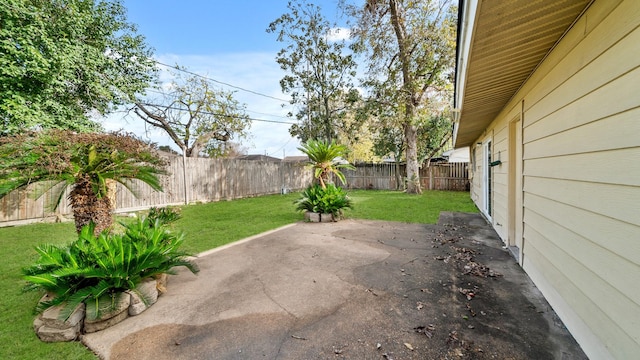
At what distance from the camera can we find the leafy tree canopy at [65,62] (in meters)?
5.73

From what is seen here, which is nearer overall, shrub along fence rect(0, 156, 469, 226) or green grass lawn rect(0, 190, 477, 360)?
green grass lawn rect(0, 190, 477, 360)

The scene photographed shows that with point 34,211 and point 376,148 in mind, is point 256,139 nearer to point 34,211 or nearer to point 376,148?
point 376,148

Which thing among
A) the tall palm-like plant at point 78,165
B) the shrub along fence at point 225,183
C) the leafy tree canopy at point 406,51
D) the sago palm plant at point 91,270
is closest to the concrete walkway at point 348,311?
the sago palm plant at point 91,270

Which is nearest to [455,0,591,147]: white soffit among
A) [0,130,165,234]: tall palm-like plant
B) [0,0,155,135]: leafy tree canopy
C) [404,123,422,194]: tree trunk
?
[0,130,165,234]: tall palm-like plant

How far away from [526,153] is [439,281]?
6.15 ft

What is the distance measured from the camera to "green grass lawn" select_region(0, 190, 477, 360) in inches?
74.7

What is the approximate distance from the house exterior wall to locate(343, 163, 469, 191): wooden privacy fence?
12275mm

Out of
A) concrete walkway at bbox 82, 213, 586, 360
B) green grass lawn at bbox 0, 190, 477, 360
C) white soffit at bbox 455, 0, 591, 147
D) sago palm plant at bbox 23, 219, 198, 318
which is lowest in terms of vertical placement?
concrete walkway at bbox 82, 213, 586, 360

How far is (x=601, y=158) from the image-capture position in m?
1.55

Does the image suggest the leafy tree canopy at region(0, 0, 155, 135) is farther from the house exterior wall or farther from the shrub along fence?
the house exterior wall

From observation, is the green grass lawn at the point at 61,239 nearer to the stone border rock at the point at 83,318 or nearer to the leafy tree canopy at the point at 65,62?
the stone border rock at the point at 83,318

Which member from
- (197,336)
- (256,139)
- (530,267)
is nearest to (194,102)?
(256,139)

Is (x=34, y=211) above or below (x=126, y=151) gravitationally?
below

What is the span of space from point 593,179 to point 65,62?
9.70 m
